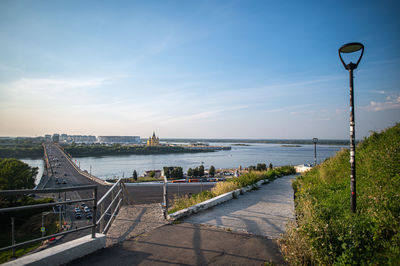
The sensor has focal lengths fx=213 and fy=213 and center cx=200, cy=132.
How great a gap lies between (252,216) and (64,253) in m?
4.16

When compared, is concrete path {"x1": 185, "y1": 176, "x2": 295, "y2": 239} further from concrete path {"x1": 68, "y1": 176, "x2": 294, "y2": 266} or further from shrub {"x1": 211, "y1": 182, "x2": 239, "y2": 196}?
shrub {"x1": 211, "y1": 182, "x2": 239, "y2": 196}

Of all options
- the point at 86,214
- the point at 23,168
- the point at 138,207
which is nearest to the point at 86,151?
the point at 23,168

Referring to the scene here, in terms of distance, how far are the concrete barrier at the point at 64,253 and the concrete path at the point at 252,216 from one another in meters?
2.14

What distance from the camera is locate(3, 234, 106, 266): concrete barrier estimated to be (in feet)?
8.57

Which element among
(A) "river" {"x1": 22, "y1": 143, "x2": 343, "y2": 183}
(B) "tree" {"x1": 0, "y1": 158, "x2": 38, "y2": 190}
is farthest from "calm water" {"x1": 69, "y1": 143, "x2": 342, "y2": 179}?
(B) "tree" {"x1": 0, "y1": 158, "x2": 38, "y2": 190}

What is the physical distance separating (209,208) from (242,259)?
9.90 feet

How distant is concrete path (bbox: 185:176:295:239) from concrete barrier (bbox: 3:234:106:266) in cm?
214

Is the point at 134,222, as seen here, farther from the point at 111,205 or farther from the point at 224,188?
the point at 224,188

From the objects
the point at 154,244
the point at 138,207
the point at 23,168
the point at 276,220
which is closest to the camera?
the point at 154,244

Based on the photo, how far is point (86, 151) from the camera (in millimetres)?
123688

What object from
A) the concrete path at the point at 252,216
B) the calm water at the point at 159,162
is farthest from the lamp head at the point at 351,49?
the calm water at the point at 159,162

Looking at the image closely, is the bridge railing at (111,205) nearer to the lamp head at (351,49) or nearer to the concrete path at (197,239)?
the concrete path at (197,239)

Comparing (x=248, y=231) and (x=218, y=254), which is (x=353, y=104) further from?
(x=218, y=254)

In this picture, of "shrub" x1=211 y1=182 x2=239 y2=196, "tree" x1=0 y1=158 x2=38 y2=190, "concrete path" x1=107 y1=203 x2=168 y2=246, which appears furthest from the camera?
"tree" x1=0 y1=158 x2=38 y2=190
